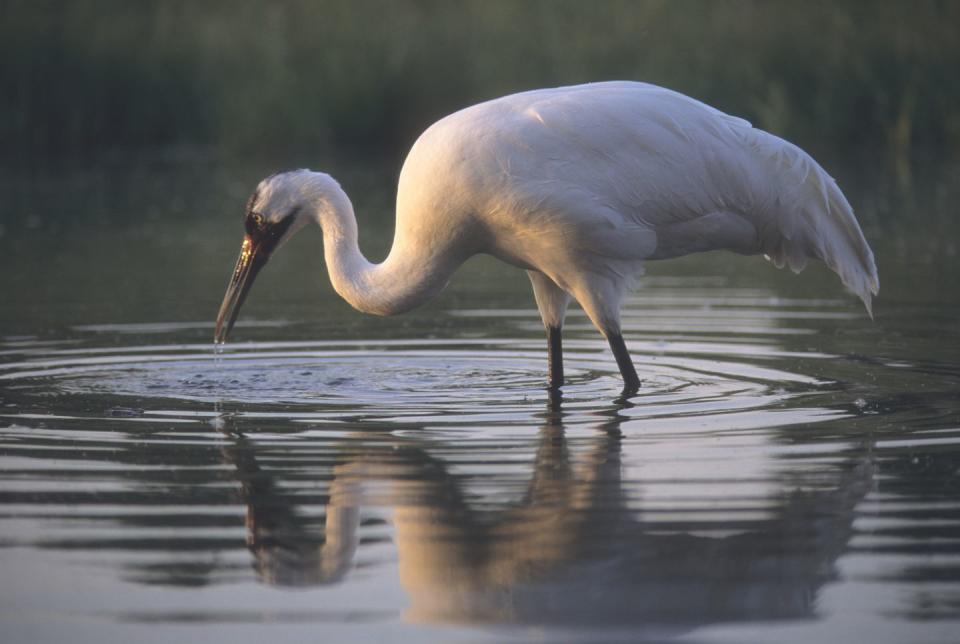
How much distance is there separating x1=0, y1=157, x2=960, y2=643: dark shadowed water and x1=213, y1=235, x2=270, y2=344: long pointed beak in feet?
0.79

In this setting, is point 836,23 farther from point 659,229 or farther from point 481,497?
point 481,497

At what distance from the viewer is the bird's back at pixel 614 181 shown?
8039mm

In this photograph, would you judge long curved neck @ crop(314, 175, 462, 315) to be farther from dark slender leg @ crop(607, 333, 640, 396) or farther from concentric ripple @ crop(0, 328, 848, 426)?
dark slender leg @ crop(607, 333, 640, 396)

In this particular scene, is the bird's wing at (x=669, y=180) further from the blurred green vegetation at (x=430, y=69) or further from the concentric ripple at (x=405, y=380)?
the blurred green vegetation at (x=430, y=69)

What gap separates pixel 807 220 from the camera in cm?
880

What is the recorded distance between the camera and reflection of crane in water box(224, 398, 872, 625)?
4.53 m

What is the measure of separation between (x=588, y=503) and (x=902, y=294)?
254 inches

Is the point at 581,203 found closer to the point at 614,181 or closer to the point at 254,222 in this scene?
the point at 614,181

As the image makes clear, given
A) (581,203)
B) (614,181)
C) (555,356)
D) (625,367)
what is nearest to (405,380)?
(555,356)

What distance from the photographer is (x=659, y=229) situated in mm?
8539

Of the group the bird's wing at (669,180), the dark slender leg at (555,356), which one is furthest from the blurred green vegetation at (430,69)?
the dark slender leg at (555,356)

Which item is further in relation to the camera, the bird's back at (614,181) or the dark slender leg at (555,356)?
the dark slender leg at (555,356)

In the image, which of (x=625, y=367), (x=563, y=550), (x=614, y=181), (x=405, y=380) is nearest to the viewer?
(x=563, y=550)

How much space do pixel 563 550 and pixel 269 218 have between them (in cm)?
426
